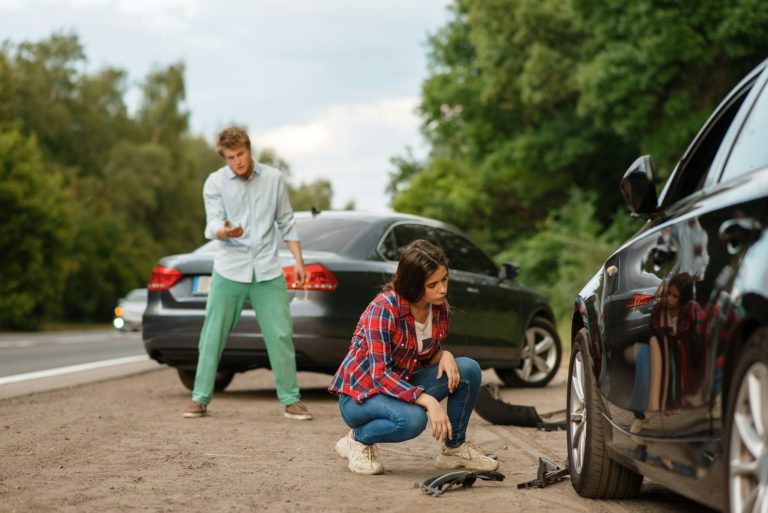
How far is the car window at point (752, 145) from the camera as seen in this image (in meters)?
3.87

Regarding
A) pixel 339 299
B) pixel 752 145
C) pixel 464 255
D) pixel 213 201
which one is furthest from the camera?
pixel 464 255

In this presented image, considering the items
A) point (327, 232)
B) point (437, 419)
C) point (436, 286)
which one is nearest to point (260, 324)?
point (327, 232)

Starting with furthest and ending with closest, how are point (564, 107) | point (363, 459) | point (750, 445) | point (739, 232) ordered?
point (564, 107), point (363, 459), point (739, 232), point (750, 445)

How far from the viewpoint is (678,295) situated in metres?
3.73

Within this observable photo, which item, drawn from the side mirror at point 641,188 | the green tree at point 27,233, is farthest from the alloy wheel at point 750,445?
the green tree at point 27,233

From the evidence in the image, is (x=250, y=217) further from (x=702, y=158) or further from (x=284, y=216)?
(x=702, y=158)

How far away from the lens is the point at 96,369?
591 inches

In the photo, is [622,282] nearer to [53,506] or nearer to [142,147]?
[53,506]

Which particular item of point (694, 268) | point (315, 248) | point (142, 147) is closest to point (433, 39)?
point (142, 147)

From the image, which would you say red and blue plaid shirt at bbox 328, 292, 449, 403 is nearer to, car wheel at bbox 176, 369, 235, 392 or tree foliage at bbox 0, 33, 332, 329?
car wheel at bbox 176, 369, 235, 392

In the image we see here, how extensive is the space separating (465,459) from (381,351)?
767 millimetres

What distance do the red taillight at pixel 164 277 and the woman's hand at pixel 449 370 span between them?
462 centimetres

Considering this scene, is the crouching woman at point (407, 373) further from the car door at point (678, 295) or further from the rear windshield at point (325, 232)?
the rear windshield at point (325, 232)

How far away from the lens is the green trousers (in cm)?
858
